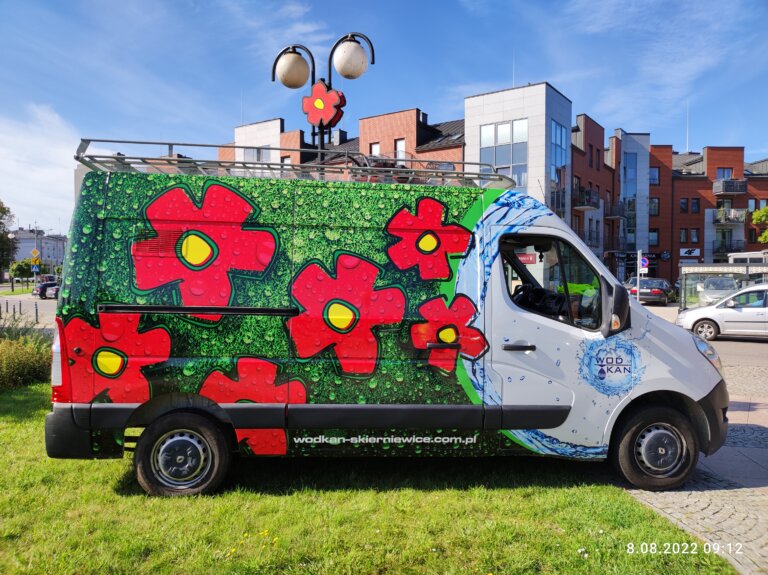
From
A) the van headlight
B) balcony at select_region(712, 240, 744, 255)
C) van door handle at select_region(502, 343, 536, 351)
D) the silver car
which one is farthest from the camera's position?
balcony at select_region(712, 240, 744, 255)

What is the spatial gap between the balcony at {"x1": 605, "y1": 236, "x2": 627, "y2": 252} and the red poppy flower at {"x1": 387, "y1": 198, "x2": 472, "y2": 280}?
4896 cm

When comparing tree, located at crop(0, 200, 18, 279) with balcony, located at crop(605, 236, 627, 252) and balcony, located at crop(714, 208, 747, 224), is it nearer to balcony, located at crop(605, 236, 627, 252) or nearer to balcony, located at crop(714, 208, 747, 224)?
balcony, located at crop(605, 236, 627, 252)

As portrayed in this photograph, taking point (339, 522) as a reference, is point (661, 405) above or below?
above

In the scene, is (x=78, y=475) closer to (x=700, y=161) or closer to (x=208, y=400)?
(x=208, y=400)

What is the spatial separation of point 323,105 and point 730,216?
200 ft

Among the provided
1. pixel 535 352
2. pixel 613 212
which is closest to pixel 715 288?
pixel 535 352

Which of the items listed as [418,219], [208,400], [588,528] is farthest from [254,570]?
[418,219]

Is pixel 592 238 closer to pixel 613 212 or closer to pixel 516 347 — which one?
pixel 613 212

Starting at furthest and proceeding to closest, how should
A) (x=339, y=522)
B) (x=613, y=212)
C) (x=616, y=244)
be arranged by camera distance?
(x=616, y=244) → (x=613, y=212) → (x=339, y=522)

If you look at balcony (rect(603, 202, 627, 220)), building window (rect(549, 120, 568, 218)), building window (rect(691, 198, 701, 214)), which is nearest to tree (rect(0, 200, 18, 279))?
building window (rect(549, 120, 568, 218))

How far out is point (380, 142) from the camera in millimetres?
39844

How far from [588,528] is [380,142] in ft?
126

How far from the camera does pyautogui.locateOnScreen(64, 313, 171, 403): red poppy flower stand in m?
3.94

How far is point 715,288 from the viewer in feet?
61.8
